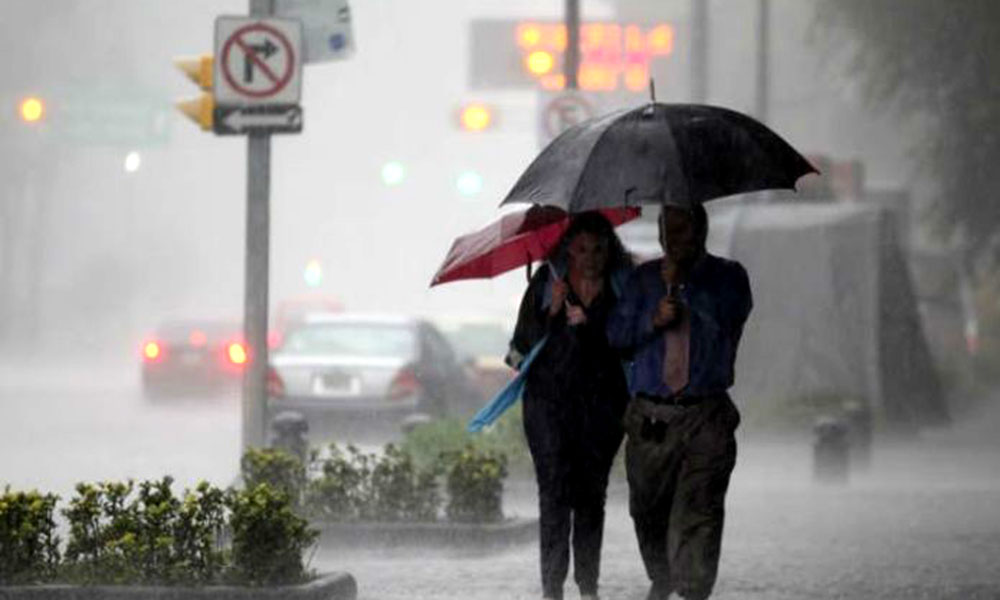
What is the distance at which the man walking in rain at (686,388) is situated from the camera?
10.8m

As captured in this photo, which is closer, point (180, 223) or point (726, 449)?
point (726, 449)

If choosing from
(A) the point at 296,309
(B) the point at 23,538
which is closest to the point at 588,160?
(B) the point at 23,538

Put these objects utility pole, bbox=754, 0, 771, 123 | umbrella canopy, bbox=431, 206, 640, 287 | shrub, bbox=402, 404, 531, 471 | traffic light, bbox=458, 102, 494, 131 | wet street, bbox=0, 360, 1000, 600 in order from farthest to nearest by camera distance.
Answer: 1. utility pole, bbox=754, 0, 771, 123
2. traffic light, bbox=458, 102, 494, 131
3. shrub, bbox=402, 404, 531, 471
4. wet street, bbox=0, 360, 1000, 600
5. umbrella canopy, bbox=431, 206, 640, 287

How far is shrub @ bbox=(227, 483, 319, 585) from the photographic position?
12.6m

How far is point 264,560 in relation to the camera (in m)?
12.7

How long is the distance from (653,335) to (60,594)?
312 centimetres

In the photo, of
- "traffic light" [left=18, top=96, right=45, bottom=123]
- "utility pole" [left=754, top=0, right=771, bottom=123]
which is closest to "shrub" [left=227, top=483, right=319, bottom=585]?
"utility pole" [left=754, top=0, right=771, bottom=123]

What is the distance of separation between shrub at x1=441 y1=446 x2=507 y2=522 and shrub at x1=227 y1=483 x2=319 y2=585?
4576 mm

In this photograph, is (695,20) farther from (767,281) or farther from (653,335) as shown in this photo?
(653,335)

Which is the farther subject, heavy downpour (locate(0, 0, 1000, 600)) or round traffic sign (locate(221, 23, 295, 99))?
round traffic sign (locate(221, 23, 295, 99))

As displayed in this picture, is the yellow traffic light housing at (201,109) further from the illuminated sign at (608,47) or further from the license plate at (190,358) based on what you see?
the illuminated sign at (608,47)

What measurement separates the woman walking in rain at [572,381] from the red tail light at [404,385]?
15498 millimetres

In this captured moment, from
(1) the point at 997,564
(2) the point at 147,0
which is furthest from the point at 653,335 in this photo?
(2) the point at 147,0

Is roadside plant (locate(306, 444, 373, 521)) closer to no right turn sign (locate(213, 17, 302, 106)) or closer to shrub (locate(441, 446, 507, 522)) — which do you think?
shrub (locate(441, 446, 507, 522))
